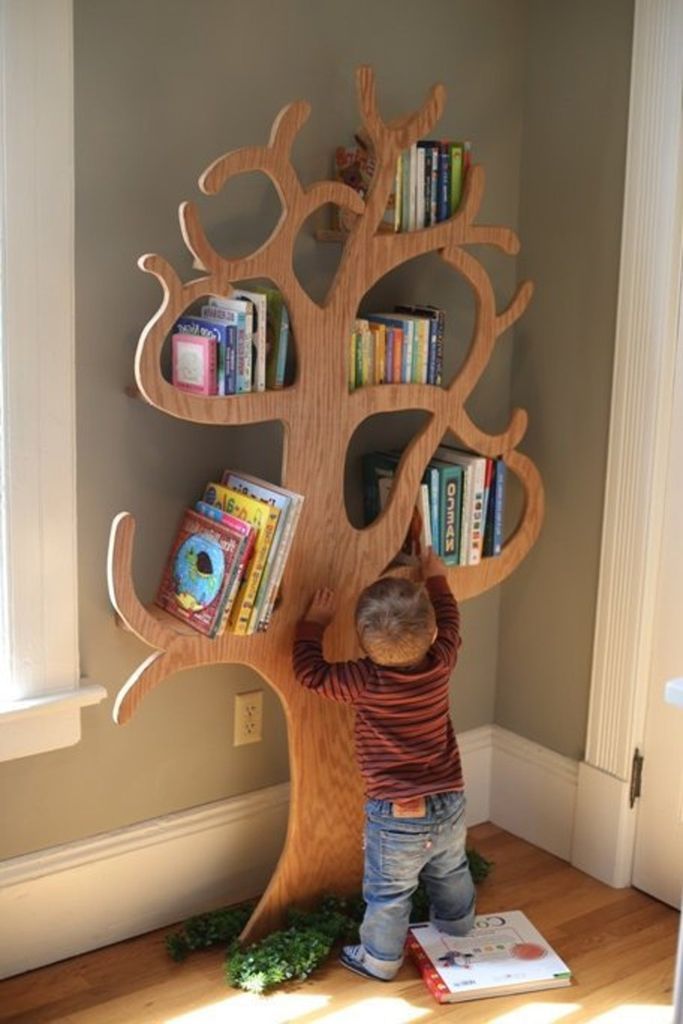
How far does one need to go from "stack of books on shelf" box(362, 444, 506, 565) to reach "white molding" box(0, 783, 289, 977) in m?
0.63

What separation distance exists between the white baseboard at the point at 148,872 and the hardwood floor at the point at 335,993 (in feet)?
0.16

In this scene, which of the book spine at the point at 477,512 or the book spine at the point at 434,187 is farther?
the book spine at the point at 477,512

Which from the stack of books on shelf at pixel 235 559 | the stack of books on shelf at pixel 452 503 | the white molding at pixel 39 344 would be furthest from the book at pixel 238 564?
the stack of books on shelf at pixel 452 503

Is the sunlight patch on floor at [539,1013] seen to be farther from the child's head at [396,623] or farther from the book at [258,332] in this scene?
the book at [258,332]

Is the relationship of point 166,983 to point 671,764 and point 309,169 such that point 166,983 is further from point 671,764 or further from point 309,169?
point 309,169

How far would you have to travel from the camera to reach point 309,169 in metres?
2.52

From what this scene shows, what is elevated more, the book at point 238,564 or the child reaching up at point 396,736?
the book at point 238,564

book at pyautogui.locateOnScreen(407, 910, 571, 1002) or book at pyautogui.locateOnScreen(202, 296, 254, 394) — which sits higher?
book at pyautogui.locateOnScreen(202, 296, 254, 394)

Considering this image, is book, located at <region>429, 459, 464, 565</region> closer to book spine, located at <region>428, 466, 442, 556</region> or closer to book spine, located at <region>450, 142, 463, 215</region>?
book spine, located at <region>428, 466, 442, 556</region>

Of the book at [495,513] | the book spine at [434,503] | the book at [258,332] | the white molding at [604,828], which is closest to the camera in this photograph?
the book at [258,332]

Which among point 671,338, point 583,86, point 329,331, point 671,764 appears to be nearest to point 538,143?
point 583,86

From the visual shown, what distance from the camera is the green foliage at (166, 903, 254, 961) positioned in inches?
97.9

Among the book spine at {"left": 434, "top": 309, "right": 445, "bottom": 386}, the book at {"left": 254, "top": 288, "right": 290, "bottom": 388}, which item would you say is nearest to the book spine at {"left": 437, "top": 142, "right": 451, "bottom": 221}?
the book spine at {"left": 434, "top": 309, "right": 445, "bottom": 386}

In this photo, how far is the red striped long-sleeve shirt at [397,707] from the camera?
2.37 m
